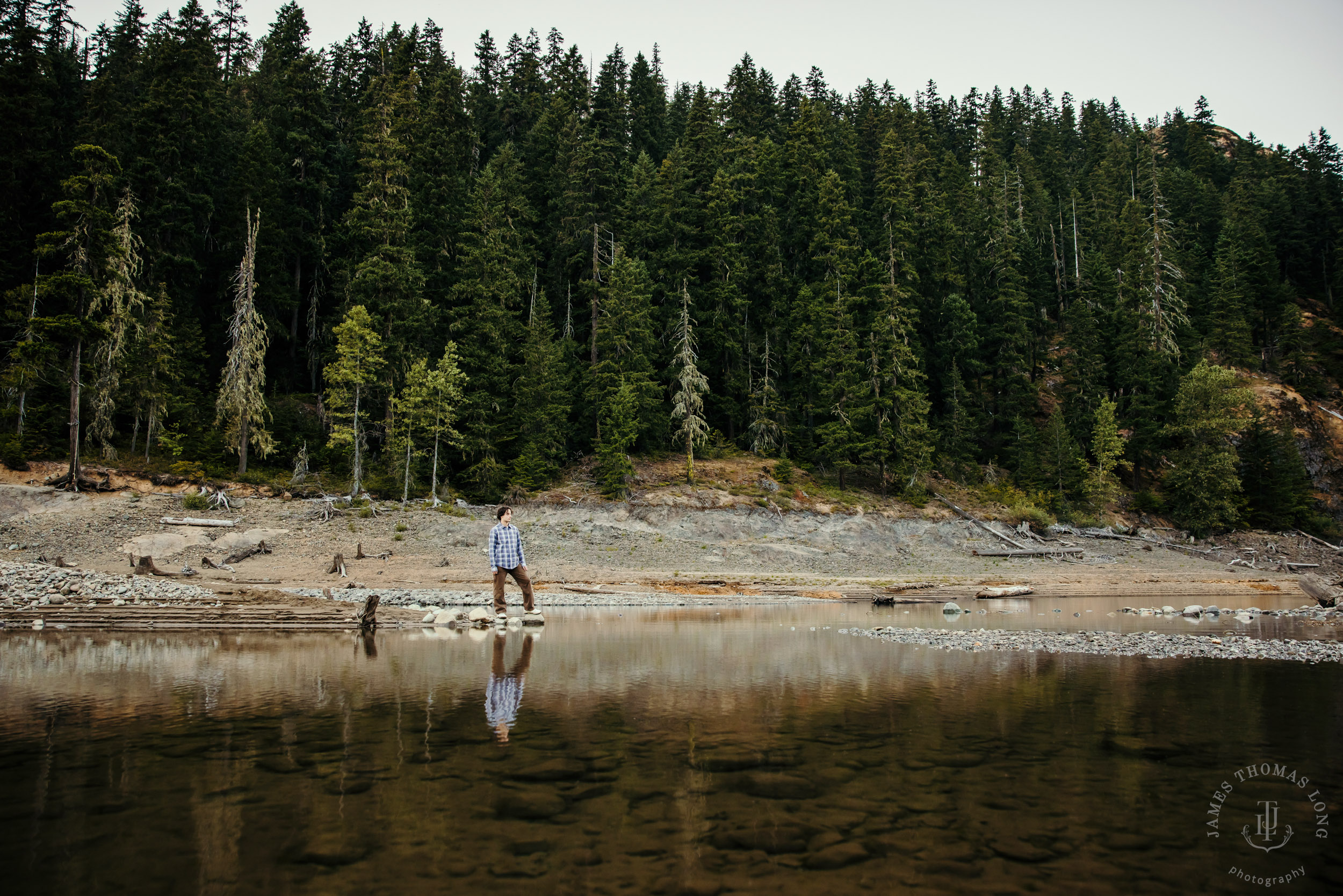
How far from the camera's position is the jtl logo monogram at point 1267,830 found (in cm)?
489

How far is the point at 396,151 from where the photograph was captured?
41938 mm

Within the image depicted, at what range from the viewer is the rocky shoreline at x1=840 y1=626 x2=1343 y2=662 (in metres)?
13.2

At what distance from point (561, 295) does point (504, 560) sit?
118 feet

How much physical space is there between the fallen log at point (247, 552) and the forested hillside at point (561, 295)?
31.6ft

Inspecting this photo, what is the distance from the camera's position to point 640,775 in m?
5.89

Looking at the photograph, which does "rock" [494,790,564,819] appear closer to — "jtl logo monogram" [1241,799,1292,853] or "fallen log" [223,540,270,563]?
"jtl logo monogram" [1241,799,1292,853]

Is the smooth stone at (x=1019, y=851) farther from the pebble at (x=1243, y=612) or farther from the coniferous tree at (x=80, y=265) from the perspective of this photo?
the coniferous tree at (x=80, y=265)

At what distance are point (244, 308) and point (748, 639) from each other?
3394cm

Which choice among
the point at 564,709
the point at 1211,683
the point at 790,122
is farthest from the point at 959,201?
the point at 564,709

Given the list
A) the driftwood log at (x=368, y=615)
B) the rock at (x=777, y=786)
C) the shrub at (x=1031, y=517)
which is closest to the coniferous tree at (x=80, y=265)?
the driftwood log at (x=368, y=615)

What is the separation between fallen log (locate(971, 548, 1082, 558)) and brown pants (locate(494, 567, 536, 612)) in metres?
28.5

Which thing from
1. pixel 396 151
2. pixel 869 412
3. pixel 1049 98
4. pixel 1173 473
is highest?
pixel 1049 98

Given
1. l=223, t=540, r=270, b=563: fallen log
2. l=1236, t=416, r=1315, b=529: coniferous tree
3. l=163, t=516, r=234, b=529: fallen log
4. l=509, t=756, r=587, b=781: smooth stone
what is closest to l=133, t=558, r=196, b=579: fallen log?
l=223, t=540, r=270, b=563: fallen log

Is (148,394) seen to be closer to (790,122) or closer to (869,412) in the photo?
(869,412)
